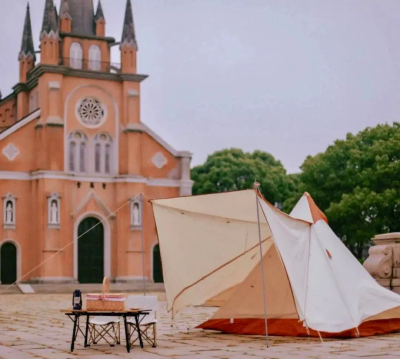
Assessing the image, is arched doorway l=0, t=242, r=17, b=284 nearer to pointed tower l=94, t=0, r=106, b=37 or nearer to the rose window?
the rose window

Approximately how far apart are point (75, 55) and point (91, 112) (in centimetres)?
343

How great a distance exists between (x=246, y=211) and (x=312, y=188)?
3099 cm

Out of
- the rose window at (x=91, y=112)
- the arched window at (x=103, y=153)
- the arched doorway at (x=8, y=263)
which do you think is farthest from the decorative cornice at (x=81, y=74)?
the arched doorway at (x=8, y=263)

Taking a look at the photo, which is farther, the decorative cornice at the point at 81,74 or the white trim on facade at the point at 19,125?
the decorative cornice at the point at 81,74

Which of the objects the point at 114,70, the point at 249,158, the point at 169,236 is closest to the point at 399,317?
the point at 169,236

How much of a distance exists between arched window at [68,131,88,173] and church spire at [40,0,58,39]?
562cm

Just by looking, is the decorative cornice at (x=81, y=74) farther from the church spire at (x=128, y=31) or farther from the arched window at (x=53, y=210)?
the arched window at (x=53, y=210)

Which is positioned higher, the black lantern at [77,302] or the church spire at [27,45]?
the church spire at [27,45]

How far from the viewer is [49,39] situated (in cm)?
4341

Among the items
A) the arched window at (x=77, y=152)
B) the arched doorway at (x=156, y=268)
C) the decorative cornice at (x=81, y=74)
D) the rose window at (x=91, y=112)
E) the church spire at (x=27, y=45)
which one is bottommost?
the arched doorway at (x=156, y=268)

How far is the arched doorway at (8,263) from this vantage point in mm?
41562

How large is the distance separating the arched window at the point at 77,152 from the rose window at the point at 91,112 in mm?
874

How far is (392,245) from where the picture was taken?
58.3 ft

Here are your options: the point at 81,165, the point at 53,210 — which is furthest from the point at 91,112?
the point at 53,210
